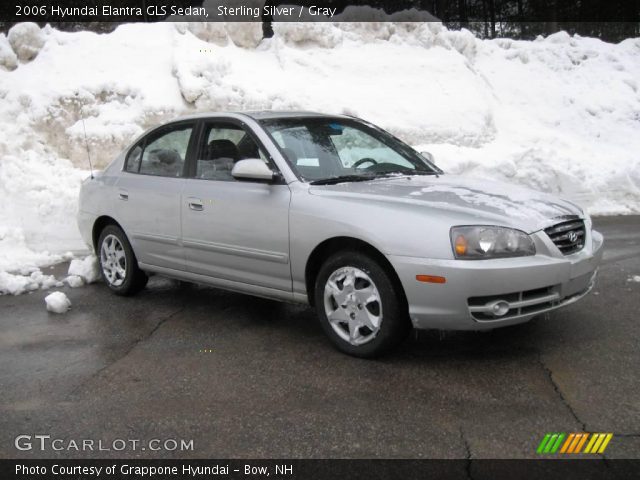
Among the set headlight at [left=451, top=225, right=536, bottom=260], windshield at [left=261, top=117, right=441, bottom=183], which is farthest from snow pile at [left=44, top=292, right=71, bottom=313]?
Result: headlight at [left=451, top=225, right=536, bottom=260]

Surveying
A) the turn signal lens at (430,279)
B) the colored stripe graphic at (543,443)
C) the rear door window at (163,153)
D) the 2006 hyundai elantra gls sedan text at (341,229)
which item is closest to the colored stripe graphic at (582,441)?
→ the colored stripe graphic at (543,443)

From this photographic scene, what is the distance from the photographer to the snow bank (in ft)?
30.8

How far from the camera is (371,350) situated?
4.00 metres

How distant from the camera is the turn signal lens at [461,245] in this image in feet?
12.0

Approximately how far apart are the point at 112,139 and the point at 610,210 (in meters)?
7.66

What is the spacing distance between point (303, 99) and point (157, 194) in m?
6.23

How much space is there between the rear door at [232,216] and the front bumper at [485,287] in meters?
1.01

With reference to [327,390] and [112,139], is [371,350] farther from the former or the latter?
[112,139]

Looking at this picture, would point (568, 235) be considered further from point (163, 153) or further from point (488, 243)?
point (163, 153)

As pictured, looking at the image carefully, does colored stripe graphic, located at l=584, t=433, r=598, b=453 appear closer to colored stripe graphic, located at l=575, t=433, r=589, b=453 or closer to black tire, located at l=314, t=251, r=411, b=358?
colored stripe graphic, located at l=575, t=433, r=589, b=453

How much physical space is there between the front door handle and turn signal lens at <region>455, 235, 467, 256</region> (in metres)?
2.11

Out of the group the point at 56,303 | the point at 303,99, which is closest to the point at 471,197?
the point at 56,303

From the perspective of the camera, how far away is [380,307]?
3910mm
